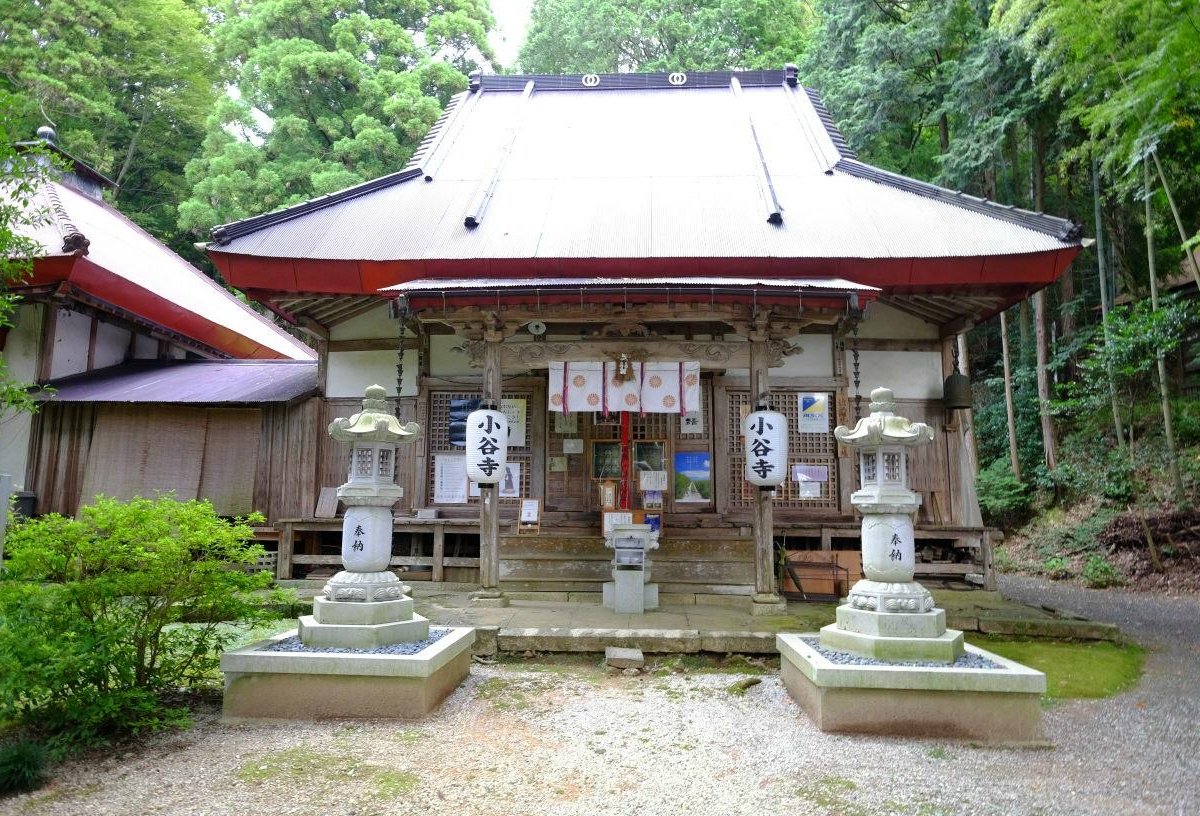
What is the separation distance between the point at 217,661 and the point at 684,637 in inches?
155

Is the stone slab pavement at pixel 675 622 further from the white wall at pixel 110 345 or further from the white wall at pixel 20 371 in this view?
the white wall at pixel 110 345

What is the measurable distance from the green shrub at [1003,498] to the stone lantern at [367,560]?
46.0 feet

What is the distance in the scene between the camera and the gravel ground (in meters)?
3.61

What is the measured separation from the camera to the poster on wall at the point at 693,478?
9773 millimetres

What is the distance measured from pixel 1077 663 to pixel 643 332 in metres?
5.43

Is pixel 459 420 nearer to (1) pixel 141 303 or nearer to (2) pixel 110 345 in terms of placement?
(1) pixel 141 303

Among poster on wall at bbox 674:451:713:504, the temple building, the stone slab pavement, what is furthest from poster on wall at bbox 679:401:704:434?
the stone slab pavement

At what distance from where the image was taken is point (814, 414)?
984 cm

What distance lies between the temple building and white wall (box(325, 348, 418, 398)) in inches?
1.3

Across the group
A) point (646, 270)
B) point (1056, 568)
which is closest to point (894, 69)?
point (646, 270)

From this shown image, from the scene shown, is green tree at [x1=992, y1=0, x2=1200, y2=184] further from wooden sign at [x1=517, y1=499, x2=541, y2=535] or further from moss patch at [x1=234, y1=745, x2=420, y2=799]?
moss patch at [x1=234, y1=745, x2=420, y2=799]

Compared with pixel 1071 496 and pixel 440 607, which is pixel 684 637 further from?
pixel 1071 496

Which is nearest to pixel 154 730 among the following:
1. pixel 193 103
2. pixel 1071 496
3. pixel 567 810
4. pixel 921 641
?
pixel 567 810

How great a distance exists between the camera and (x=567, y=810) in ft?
11.7
